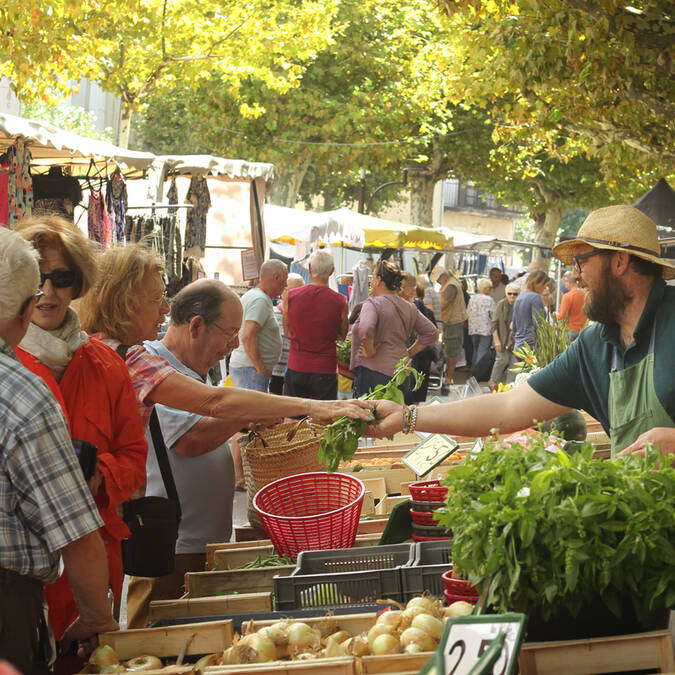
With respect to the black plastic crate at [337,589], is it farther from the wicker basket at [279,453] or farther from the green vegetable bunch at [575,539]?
the wicker basket at [279,453]

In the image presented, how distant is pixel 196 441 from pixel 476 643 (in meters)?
2.21

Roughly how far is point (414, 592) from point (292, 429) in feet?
4.47

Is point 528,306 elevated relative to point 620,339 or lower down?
lower down

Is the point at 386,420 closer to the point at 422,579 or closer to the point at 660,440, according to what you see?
the point at 422,579

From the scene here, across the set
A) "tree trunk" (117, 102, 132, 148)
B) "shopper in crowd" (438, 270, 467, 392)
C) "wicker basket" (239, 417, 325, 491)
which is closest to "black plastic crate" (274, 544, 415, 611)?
"wicker basket" (239, 417, 325, 491)

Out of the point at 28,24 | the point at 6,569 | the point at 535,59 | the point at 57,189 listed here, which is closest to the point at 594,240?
the point at 6,569

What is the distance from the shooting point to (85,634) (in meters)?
2.61

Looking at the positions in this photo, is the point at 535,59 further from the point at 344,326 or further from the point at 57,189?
the point at 57,189

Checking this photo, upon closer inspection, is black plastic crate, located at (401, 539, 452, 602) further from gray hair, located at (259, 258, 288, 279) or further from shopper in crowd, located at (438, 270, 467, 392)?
shopper in crowd, located at (438, 270, 467, 392)

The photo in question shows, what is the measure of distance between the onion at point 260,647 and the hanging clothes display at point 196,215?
9717 mm

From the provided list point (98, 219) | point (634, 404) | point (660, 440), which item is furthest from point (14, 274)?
point (98, 219)

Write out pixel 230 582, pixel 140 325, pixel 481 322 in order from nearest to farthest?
pixel 230 582, pixel 140 325, pixel 481 322

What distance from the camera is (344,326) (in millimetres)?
9531

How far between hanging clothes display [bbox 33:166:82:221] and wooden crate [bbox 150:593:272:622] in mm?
6574
